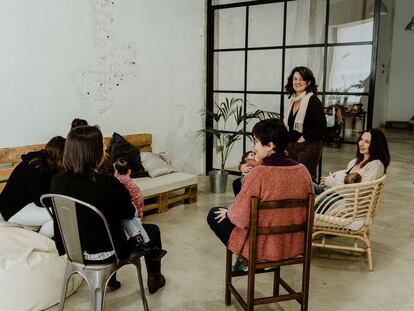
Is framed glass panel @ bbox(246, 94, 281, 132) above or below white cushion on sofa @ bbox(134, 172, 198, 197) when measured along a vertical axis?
above

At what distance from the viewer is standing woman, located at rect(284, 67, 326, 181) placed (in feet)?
12.5

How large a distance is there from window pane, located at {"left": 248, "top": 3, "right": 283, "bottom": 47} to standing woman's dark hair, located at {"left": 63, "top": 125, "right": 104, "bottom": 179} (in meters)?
3.69

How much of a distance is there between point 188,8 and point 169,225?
2.92 metres

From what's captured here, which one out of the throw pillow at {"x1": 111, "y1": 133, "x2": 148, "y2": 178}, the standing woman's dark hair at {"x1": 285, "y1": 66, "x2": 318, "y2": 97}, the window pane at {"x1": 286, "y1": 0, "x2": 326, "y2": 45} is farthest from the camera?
the window pane at {"x1": 286, "y1": 0, "x2": 326, "y2": 45}

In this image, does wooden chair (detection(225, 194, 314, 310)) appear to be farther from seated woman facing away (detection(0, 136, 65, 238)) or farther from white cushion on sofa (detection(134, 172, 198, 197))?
white cushion on sofa (detection(134, 172, 198, 197))

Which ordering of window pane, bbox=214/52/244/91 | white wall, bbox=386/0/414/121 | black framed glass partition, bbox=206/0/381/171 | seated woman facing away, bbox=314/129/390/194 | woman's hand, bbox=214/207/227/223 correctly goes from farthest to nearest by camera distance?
1. white wall, bbox=386/0/414/121
2. window pane, bbox=214/52/244/91
3. black framed glass partition, bbox=206/0/381/171
4. seated woman facing away, bbox=314/129/390/194
5. woman's hand, bbox=214/207/227/223

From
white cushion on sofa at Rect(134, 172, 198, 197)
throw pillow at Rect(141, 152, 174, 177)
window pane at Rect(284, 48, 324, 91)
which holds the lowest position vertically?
white cushion on sofa at Rect(134, 172, 198, 197)

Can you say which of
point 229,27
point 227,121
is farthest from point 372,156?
point 229,27

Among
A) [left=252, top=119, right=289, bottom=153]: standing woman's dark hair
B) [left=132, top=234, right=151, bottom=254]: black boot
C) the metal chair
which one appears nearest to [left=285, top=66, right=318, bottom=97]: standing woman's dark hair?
[left=252, top=119, right=289, bottom=153]: standing woman's dark hair

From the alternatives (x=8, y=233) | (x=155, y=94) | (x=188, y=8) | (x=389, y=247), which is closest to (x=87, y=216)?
(x=8, y=233)

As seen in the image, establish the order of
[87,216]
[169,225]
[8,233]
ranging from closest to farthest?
[87,216] < [8,233] < [169,225]

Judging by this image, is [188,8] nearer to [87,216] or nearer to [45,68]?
[45,68]

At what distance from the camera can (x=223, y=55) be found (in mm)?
5746

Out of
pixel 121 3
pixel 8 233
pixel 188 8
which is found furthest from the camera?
pixel 188 8
